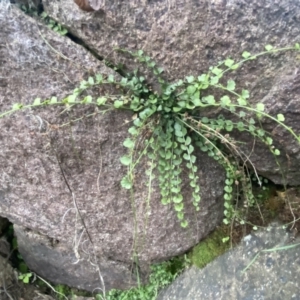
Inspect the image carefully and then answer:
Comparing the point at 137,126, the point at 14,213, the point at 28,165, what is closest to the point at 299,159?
the point at 137,126

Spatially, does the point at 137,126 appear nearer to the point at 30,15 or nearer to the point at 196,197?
the point at 196,197

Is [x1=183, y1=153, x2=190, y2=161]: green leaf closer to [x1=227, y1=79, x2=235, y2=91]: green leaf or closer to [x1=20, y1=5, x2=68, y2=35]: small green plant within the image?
[x1=227, y1=79, x2=235, y2=91]: green leaf

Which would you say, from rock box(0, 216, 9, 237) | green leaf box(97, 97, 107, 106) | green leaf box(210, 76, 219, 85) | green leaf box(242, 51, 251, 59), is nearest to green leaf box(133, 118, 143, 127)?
green leaf box(97, 97, 107, 106)

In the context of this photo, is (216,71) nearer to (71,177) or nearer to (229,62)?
(229,62)

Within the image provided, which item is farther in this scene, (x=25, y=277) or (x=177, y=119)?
(x=25, y=277)

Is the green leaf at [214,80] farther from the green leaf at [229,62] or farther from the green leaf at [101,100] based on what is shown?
the green leaf at [101,100]

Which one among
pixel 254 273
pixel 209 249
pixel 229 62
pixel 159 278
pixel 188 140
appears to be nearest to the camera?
pixel 229 62

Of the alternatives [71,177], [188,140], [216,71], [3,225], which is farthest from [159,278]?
[216,71]
